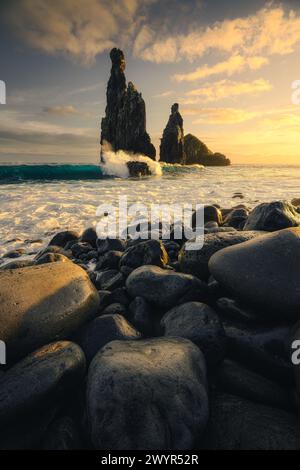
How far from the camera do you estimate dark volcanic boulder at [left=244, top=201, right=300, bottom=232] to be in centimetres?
338

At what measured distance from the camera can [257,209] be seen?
3.72 meters

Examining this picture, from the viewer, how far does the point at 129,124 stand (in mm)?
52250

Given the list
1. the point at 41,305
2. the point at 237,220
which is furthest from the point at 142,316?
the point at 237,220

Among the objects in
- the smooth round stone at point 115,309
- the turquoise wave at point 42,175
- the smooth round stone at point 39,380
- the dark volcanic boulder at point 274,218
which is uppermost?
the turquoise wave at point 42,175

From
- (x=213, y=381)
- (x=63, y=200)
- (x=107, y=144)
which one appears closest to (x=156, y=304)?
(x=213, y=381)

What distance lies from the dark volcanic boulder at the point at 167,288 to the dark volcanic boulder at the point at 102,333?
1.14ft

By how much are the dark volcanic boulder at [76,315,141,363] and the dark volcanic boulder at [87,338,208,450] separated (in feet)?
1.41

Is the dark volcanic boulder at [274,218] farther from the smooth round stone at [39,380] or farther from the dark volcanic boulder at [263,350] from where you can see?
the smooth round stone at [39,380]

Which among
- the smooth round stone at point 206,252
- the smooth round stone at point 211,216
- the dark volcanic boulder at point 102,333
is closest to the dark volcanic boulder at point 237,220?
the smooth round stone at point 211,216

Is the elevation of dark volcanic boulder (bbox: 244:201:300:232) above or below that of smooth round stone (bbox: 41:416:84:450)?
above

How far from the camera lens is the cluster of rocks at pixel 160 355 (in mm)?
1515

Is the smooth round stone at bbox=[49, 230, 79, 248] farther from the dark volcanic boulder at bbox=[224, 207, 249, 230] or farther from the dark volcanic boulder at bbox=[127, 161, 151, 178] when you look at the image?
the dark volcanic boulder at bbox=[127, 161, 151, 178]

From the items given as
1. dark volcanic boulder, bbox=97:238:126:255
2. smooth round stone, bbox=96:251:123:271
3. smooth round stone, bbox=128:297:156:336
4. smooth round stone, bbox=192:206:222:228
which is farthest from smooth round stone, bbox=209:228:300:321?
smooth round stone, bbox=192:206:222:228

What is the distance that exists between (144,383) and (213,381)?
24.0 inches
